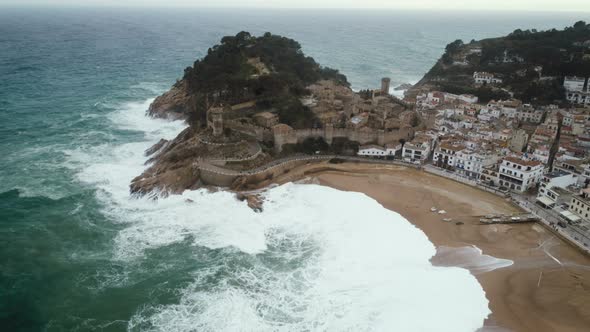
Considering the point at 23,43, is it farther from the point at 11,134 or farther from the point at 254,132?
the point at 254,132

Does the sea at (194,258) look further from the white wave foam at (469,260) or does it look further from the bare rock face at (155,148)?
the bare rock face at (155,148)

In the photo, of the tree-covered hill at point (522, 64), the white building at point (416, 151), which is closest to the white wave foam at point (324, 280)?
the white building at point (416, 151)

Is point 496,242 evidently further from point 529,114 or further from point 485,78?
point 485,78

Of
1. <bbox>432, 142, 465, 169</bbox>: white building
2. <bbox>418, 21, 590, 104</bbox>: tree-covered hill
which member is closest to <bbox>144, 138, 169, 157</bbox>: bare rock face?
<bbox>432, 142, 465, 169</bbox>: white building

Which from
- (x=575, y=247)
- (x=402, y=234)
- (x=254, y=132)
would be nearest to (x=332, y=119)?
(x=254, y=132)

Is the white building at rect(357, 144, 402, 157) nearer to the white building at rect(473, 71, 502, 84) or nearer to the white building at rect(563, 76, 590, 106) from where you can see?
the white building at rect(563, 76, 590, 106)

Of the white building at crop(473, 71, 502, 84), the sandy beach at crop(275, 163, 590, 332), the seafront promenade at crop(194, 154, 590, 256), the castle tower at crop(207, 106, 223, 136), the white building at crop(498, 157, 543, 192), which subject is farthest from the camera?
the white building at crop(473, 71, 502, 84)

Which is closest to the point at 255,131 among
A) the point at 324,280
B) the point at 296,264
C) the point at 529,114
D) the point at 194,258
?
the point at 194,258
